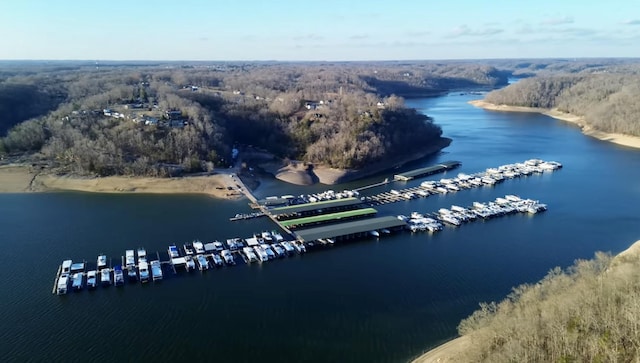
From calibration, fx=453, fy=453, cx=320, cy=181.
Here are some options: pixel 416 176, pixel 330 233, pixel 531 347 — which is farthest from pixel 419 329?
pixel 416 176

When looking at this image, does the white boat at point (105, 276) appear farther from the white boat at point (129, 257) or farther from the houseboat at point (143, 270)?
the houseboat at point (143, 270)

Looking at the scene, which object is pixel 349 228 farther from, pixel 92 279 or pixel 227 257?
pixel 92 279

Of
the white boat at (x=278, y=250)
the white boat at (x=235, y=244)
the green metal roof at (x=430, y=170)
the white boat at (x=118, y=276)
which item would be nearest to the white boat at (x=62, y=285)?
the white boat at (x=118, y=276)

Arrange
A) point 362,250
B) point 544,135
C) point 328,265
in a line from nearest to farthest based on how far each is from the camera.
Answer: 1. point 328,265
2. point 362,250
3. point 544,135

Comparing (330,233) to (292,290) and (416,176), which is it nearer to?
(292,290)

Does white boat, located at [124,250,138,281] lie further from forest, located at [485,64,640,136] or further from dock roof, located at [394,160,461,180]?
forest, located at [485,64,640,136]

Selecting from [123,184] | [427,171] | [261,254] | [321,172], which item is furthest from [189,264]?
[427,171]

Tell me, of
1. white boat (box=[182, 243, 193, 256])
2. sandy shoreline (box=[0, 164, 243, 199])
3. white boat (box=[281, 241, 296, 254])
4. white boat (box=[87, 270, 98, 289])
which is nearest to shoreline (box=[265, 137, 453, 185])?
sandy shoreline (box=[0, 164, 243, 199])
